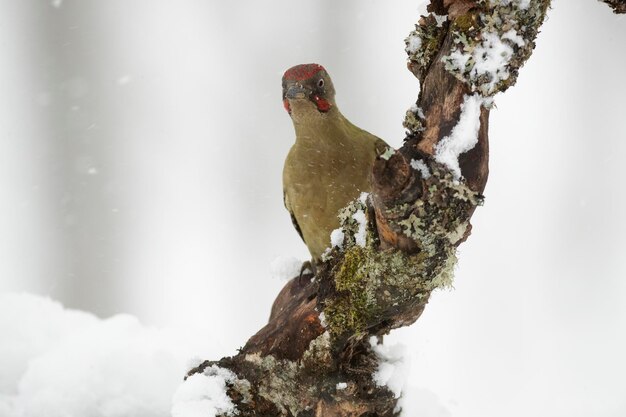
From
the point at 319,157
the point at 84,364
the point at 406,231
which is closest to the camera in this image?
the point at 406,231

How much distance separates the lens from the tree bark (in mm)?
2168

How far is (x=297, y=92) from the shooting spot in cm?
332

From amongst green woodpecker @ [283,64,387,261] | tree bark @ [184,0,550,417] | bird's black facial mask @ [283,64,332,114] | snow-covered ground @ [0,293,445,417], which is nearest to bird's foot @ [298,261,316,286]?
green woodpecker @ [283,64,387,261]

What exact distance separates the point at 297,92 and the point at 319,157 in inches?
12.5

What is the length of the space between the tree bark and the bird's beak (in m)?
0.90

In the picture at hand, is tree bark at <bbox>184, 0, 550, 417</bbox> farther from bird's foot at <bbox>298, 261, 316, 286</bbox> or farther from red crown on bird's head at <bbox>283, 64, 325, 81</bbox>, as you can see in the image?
red crown on bird's head at <bbox>283, 64, 325, 81</bbox>

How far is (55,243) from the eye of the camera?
768 centimetres

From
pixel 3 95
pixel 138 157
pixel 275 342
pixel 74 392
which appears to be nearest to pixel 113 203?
pixel 138 157

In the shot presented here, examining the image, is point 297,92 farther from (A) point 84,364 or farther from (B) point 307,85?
(A) point 84,364

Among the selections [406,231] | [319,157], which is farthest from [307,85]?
[406,231]

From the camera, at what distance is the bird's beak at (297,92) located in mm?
3316

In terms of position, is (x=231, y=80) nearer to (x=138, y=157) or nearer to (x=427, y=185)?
(x=138, y=157)

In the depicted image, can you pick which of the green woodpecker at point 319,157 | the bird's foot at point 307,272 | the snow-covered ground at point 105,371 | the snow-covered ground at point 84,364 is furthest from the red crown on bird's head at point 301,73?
the snow-covered ground at point 84,364

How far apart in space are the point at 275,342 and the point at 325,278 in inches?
16.9
